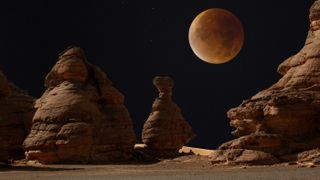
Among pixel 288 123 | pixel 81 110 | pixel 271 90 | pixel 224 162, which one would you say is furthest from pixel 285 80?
pixel 81 110

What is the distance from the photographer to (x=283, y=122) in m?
23.0

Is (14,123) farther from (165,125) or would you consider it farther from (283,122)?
(283,122)

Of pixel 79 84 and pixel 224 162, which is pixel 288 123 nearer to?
pixel 224 162

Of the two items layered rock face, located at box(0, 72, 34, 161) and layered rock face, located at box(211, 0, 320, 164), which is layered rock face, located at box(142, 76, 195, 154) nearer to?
layered rock face, located at box(0, 72, 34, 161)

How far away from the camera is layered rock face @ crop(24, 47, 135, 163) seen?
1316 inches

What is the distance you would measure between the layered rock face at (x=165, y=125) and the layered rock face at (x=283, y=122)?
1983cm

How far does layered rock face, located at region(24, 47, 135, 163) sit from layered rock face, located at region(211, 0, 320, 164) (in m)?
12.2

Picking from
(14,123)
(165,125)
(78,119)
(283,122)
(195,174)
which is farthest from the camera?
(165,125)

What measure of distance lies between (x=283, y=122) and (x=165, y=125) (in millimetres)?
22434

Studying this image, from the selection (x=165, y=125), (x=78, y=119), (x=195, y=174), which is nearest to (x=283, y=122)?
(x=195, y=174)

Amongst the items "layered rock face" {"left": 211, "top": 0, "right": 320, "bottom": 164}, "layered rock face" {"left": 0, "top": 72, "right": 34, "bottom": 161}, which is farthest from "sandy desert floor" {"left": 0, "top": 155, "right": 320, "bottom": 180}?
"layered rock face" {"left": 0, "top": 72, "right": 34, "bottom": 161}

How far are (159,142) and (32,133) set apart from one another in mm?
12779

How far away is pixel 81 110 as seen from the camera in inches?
1382

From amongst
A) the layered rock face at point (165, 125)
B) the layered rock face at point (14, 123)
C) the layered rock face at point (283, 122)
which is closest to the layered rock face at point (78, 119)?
the layered rock face at point (14, 123)
